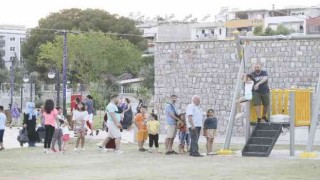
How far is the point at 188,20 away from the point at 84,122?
5011 inches

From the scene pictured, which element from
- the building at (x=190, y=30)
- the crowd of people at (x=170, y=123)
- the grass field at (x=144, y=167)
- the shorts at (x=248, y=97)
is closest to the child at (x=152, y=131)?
the crowd of people at (x=170, y=123)

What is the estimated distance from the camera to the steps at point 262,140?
69.9ft

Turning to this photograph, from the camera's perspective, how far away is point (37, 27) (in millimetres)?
98000

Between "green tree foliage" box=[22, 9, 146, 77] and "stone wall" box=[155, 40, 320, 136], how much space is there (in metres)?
60.4

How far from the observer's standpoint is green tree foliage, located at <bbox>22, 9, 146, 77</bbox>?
95.3 m

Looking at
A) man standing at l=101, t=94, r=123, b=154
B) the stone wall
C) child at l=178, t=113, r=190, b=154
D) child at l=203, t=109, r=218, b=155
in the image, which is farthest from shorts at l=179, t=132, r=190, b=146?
the stone wall

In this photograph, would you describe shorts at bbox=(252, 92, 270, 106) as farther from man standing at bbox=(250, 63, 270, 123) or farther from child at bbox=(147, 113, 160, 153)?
child at bbox=(147, 113, 160, 153)

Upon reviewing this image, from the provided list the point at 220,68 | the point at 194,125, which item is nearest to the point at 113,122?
the point at 194,125

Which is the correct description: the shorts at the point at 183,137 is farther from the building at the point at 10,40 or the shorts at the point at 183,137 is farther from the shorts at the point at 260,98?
the building at the point at 10,40

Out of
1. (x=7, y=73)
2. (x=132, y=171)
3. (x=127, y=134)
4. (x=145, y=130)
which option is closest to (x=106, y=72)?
(x=7, y=73)

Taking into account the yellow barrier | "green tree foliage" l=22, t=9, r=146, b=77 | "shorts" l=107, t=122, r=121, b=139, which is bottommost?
"shorts" l=107, t=122, r=121, b=139

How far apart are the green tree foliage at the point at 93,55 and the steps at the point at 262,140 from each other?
56001 mm

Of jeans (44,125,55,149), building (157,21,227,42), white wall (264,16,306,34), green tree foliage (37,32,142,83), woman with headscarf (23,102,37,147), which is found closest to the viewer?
jeans (44,125,55,149)

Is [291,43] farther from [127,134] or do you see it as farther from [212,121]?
[212,121]
